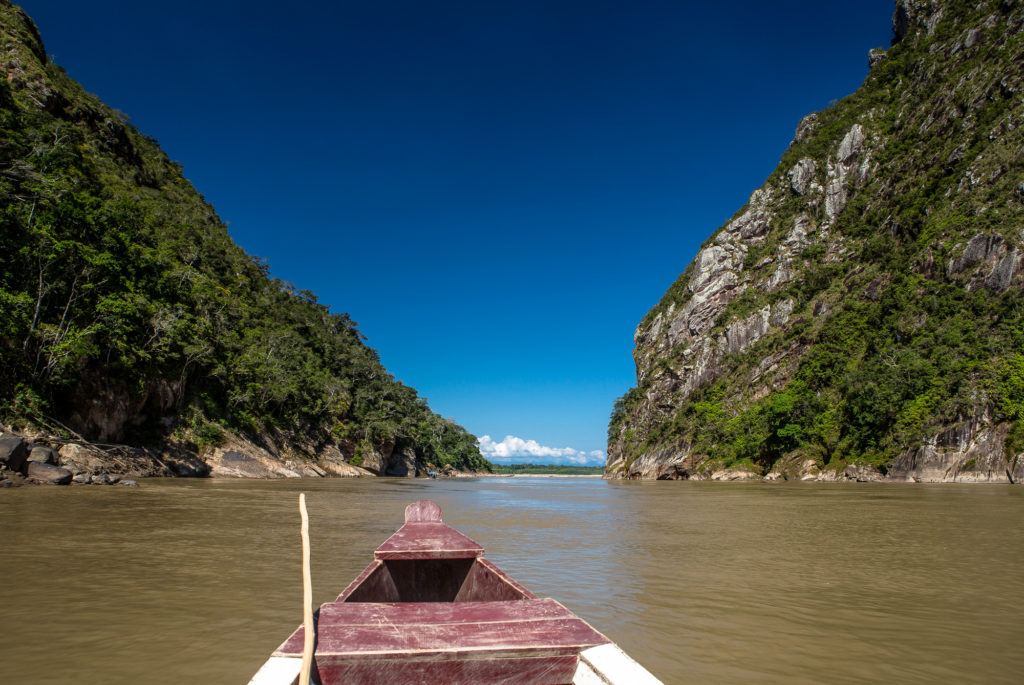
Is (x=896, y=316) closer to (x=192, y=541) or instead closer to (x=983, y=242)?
(x=983, y=242)

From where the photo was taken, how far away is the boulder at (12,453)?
1886 cm

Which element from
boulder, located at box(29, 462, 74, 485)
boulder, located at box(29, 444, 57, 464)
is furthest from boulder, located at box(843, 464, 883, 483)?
boulder, located at box(29, 444, 57, 464)

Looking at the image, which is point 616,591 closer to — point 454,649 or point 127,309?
point 454,649

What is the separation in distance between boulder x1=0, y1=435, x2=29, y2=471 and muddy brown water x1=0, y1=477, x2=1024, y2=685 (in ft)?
17.5

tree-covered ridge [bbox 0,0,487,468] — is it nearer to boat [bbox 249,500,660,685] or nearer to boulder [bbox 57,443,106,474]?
boulder [bbox 57,443,106,474]

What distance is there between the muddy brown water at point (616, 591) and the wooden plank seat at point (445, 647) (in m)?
1.68

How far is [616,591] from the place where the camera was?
725 cm

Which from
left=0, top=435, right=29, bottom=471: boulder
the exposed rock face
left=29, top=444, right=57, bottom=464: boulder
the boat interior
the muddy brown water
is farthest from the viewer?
the exposed rock face

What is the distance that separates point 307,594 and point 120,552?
30.2 ft

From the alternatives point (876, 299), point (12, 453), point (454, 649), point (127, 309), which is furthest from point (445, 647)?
point (876, 299)

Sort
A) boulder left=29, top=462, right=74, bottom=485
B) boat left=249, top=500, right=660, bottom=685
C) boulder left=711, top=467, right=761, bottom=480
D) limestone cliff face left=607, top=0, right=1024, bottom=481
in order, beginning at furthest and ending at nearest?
1. boulder left=711, top=467, right=761, bottom=480
2. limestone cliff face left=607, top=0, right=1024, bottom=481
3. boulder left=29, top=462, right=74, bottom=485
4. boat left=249, top=500, right=660, bottom=685

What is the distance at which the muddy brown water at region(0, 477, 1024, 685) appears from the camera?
4508mm

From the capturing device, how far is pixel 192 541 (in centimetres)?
1034

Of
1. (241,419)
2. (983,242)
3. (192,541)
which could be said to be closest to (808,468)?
(983,242)
